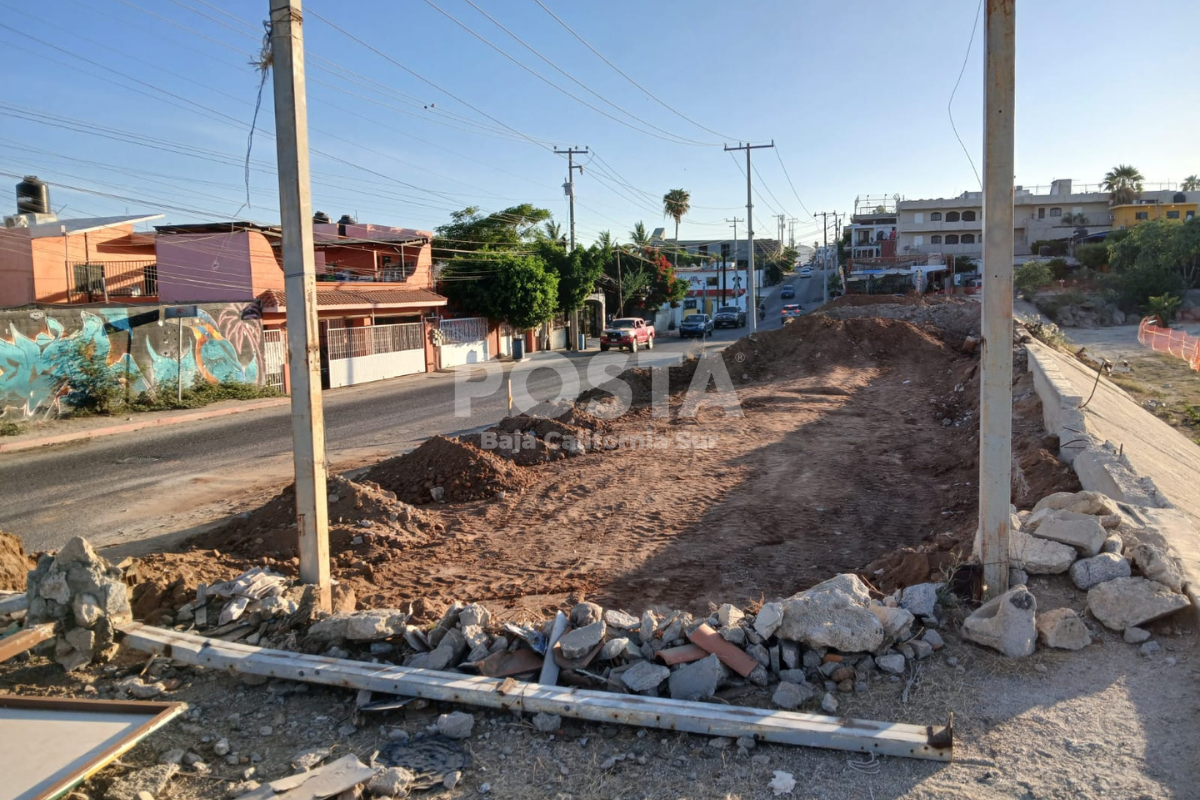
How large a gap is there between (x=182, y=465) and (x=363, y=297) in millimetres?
16744

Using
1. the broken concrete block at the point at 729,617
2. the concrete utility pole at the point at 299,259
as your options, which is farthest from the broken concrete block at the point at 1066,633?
the concrete utility pole at the point at 299,259

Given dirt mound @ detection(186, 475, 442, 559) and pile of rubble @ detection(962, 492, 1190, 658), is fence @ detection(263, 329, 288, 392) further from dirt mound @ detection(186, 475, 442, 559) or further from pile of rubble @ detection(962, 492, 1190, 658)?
pile of rubble @ detection(962, 492, 1190, 658)

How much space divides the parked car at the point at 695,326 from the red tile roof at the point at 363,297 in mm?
21553

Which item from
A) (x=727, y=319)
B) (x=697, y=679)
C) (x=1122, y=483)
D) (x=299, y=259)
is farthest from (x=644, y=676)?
(x=727, y=319)

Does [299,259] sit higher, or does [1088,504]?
[299,259]

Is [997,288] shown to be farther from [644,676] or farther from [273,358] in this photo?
[273,358]

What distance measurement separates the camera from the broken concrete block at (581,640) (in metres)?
4.42

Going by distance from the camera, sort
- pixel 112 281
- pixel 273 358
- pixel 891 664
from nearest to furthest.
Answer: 1. pixel 891 664
2. pixel 273 358
3. pixel 112 281

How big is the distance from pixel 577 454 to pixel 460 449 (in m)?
2.45

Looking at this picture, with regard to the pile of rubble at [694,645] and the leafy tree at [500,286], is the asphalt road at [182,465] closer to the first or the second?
the pile of rubble at [694,645]

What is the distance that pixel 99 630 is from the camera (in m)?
4.82

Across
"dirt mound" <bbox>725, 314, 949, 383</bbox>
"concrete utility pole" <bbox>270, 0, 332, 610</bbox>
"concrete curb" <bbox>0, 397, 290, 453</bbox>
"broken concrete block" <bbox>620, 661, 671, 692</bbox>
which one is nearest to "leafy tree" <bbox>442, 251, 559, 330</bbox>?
"dirt mound" <bbox>725, 314, 949, 383</bbox>

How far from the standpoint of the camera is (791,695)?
4.10 meters

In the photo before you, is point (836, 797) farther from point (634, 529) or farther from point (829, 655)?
point (634, 529)
